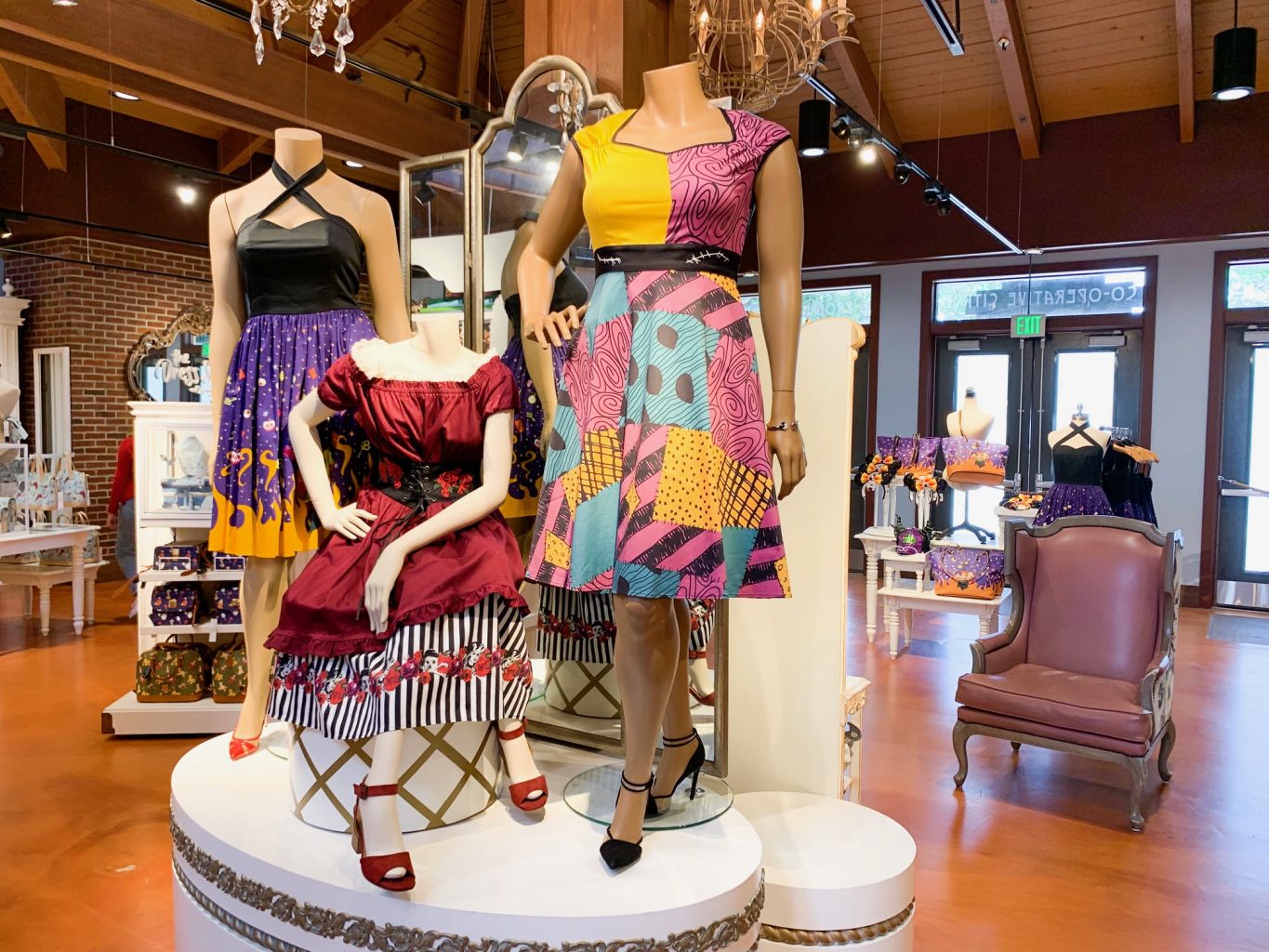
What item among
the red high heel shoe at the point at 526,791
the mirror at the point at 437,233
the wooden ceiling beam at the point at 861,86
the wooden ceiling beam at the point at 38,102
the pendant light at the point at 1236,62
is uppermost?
the wooden ceiling beam at the point at 861,86

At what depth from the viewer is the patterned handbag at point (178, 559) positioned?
4508 millimetres

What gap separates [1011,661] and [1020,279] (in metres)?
6.01

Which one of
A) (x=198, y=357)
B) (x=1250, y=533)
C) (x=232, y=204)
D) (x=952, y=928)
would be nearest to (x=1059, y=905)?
(x=952, y=928)

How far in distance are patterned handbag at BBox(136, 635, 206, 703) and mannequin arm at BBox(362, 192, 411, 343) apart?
2780 mm

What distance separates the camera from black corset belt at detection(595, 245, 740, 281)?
1.80 metres

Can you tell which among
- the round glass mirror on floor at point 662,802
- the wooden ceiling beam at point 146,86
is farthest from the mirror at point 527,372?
the wooden ceiling beam at point 146,86

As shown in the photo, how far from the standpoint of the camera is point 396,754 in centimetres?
177

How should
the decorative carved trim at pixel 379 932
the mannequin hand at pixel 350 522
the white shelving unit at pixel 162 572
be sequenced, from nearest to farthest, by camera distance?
the decorative carved trim at pixel 379 932 → the mannequin hand at pixel 350 522 → the white shelving unit at pixel 162 572

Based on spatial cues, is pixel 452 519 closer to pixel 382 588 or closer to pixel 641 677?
pixel 382 588

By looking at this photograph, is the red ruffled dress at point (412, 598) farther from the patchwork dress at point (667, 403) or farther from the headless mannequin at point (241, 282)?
the headless mannequin at point (241, 282)

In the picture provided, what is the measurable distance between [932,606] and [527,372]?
4418 mm

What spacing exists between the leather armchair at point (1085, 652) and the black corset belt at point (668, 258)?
2854 millimetres

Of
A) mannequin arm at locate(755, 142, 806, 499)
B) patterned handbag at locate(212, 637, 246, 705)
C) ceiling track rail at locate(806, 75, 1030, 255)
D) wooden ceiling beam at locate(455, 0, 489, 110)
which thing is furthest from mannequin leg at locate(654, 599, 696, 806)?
wooden ceiling beam at locate(455, 0, 489, 110)

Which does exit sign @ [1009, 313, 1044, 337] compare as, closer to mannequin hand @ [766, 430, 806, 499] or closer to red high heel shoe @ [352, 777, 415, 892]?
mannequin hand @ [766, 430, 806, 499]
